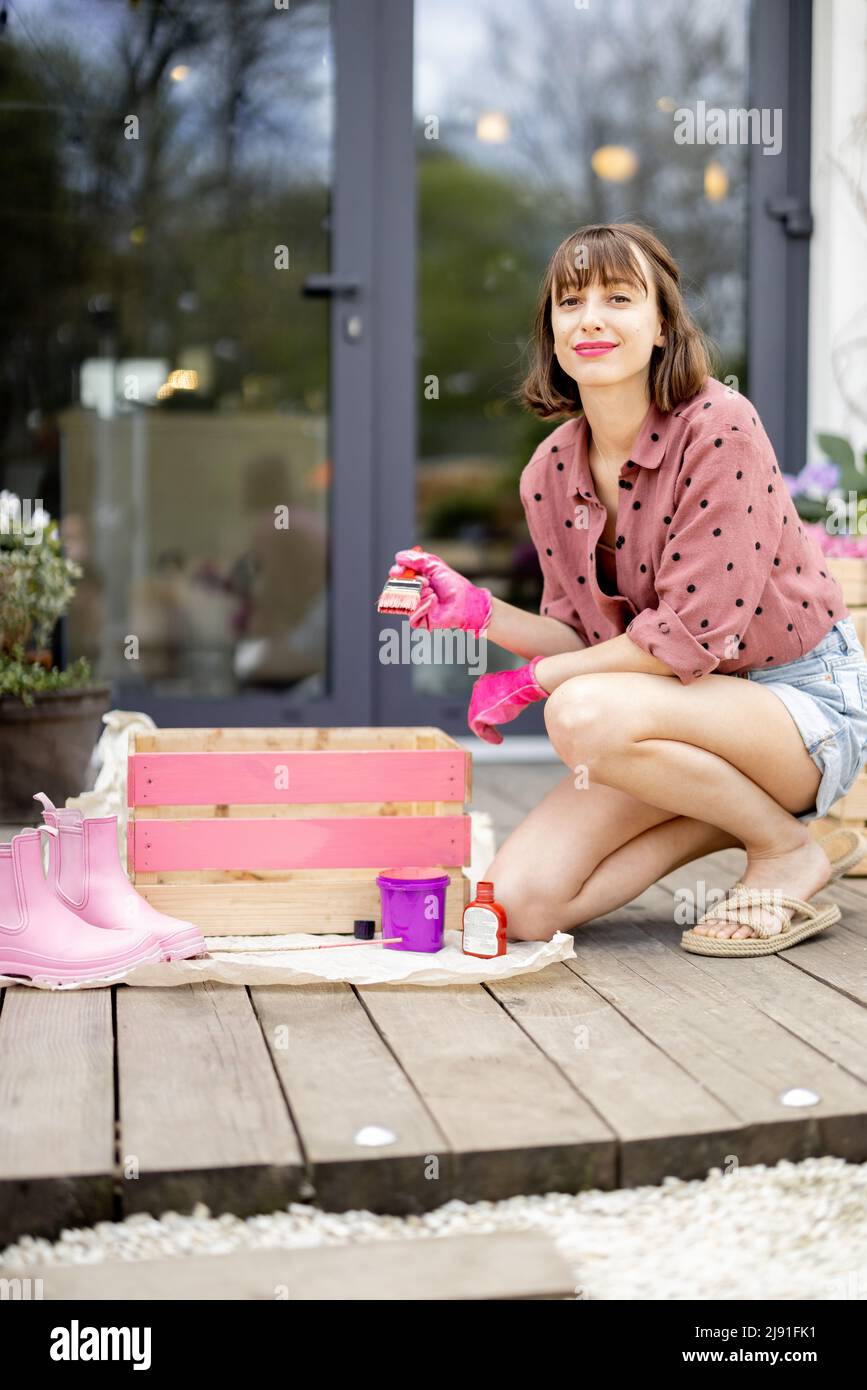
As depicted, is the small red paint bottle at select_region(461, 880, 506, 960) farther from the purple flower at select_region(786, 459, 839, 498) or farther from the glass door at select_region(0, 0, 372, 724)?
the glass door at select_region(0, 0, 372, 724)

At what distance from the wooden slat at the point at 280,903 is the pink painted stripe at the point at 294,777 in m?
0.12

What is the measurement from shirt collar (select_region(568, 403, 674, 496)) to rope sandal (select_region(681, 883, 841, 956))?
0.62 metres

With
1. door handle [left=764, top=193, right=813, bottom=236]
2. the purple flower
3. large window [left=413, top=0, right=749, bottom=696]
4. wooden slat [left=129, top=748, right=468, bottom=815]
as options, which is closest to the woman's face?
wooden slat [left=129, top=748, right=468, bottom=815]

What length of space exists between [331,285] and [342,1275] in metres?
2.86

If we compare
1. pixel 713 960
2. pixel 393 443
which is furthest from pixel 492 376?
pixel 713 960

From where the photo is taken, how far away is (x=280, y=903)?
2182mm

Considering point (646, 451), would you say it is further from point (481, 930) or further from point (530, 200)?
point (530, 200)

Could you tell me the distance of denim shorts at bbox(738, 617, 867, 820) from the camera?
2.11 meters

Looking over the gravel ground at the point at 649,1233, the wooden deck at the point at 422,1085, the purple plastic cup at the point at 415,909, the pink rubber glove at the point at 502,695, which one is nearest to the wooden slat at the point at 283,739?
the pink rubber glove at the point at 502,695

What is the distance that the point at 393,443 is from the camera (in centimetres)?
382

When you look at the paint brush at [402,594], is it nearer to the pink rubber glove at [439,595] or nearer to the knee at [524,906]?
the pink rubber glove at [439,595]

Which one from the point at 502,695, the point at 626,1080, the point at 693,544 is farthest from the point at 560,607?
the point at 626,1080

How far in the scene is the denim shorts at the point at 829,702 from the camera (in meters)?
2.11

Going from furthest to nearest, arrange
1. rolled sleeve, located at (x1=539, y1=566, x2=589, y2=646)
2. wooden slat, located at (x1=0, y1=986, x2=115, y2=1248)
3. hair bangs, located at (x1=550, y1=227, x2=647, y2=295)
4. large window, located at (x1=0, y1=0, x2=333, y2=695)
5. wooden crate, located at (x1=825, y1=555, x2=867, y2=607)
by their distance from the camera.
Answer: large window, located at (x1=0, y1=0, x2=333, y2=695) < wooden crate, located at (x1=825, y1=555, x2=867, y2=607) < rolled sleeve, located at (x1=539, y1=566, x2=589, y2=646) < hair bangs, located at (x1=550, y1=227, x2=647, y2=295) < wooden slat, located at (x1=0, y1=986, x2=115, y2=1248)
